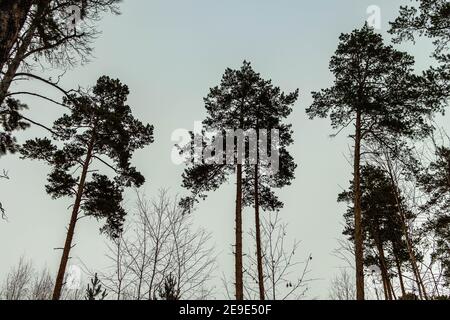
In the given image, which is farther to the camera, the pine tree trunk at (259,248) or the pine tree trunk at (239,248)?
the pine tree trunk at (259,248)

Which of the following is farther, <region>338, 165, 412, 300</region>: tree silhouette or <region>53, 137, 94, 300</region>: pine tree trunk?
<region>338, 165, 412, 300</region>: tree silhouette

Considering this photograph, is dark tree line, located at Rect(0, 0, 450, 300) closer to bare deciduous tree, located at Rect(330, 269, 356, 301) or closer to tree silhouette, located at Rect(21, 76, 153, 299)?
tree silhouette, located at Rect(21, 76, 153, 299)

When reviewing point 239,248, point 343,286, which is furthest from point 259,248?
point 343,286

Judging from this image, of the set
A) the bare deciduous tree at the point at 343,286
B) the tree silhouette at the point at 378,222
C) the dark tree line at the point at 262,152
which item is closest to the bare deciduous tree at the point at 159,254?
the dark tree line at the point at 262,152

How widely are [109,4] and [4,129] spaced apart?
3.99 metres
